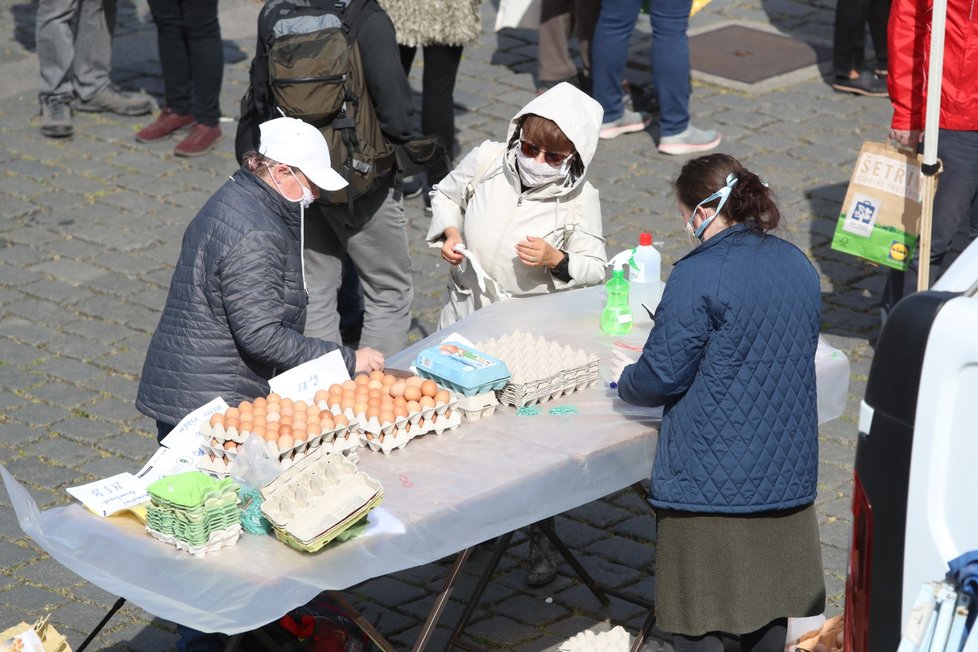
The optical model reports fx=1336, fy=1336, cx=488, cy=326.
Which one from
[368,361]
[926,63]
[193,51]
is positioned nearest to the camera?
[368,361]

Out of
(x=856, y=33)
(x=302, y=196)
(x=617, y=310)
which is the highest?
(x=302, y=196)

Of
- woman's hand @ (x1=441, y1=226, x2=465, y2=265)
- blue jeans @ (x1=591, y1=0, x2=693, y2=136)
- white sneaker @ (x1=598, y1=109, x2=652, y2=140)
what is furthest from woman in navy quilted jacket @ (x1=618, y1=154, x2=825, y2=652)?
white sneaker @ (x1=598, y1=109, x2=652, y2=140)

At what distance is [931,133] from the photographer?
5734mm

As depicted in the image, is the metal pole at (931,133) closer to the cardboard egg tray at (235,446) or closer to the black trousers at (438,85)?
the black trousers at (438,85)

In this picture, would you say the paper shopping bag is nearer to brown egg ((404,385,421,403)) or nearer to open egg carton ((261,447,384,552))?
brown egg ((404,385,421,403))

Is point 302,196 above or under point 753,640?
above

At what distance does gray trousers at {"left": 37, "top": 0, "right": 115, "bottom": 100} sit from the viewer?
905 centimetres

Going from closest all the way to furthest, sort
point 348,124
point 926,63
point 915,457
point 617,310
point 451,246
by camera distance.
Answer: point 915,457, point 617,310, point 451,246, point 348,124, point 926,63

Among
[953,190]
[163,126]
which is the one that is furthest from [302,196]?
[163,126]

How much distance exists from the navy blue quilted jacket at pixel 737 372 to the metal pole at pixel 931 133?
2087 mm

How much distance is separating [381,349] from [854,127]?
454 centimetres

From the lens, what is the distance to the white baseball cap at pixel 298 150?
4.34 m

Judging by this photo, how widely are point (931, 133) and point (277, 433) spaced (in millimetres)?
3327

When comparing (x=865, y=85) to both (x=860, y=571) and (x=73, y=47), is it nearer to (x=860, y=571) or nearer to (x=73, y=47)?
(x=73, y=47)
